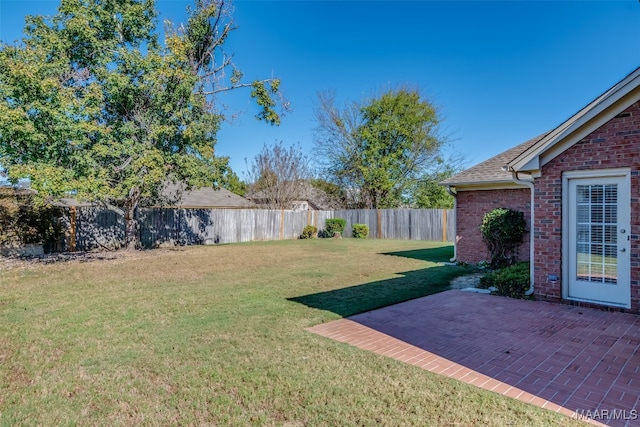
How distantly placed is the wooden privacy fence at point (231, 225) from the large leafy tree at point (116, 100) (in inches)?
56.1

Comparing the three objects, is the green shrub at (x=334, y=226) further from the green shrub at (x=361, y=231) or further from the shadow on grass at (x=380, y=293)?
the shadow on grass at (x=380, y=293)

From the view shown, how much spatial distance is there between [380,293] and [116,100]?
11.0m

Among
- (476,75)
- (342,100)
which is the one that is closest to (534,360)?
(476,75)

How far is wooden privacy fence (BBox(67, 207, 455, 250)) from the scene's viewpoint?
15.5m

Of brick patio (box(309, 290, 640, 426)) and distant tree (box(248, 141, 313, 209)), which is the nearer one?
brick patio (box(309, 290, 640, 426))

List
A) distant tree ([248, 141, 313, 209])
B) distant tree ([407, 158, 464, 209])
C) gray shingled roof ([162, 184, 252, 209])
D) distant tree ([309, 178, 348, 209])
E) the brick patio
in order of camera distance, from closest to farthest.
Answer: the brick patio < gray shingled roof ([162, 184, 252, 209]) < distant tree ([248, 141, 313, 209]) < distant tree ([407, 158, 464, 209]) < distant tree ([309, 178, 348, 209])

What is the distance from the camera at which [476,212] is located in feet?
37.0

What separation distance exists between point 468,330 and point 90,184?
1056 centimetres

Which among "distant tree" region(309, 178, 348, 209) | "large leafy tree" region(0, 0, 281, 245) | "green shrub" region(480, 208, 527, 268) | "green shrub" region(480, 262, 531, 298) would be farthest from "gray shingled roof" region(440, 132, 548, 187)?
"distant tree" region(309, 178, 348, 209)

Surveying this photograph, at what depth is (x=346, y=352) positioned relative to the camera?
425cm

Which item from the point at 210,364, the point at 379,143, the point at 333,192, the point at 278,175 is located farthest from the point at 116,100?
the point at 379,143

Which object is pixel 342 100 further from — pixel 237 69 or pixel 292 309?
A: pixel 292 309

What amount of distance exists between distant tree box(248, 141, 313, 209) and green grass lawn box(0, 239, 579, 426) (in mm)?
17955

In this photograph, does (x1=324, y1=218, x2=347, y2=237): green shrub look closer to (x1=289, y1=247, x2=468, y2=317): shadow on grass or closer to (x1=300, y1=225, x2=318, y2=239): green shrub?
(x1=300, y1=225, x2=318, y2=239): green shrub
